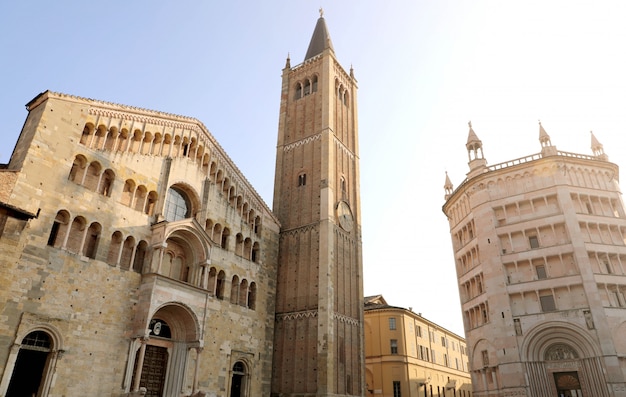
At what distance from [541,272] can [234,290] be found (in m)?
22.0

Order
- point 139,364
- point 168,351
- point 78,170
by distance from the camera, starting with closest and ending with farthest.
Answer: point 139,364
point 78,170
point 168,351

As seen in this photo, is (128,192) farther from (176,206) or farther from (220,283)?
(220,283)

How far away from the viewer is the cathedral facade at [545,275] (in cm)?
2734

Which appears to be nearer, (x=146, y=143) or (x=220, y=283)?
(x=146, y=143)

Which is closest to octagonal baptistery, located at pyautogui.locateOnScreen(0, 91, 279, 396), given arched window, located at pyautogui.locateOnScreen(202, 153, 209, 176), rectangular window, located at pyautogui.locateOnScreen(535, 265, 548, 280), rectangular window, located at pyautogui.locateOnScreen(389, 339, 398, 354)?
arched window, located at pyautogui.locateOnScreen(202, 153, 209, 176)

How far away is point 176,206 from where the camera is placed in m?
23.1

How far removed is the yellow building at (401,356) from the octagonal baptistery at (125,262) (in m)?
20.4

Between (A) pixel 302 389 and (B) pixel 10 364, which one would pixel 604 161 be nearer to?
(A) pixel 302 389

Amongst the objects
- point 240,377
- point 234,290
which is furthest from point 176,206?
point 240,377

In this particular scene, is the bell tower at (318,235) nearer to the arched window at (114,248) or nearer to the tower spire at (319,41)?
the tower spire at (319,41)

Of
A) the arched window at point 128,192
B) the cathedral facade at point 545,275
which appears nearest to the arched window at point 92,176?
the arched window at point 128,192

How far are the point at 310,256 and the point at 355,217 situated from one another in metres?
6.34

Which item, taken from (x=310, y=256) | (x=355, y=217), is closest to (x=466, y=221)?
(x=355, y=217)

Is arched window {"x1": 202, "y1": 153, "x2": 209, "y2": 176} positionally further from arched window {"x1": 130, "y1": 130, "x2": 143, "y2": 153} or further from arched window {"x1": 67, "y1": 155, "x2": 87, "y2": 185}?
arched window {"x1": 67, "y1": 155, "x2": 87, "y2": 185}
